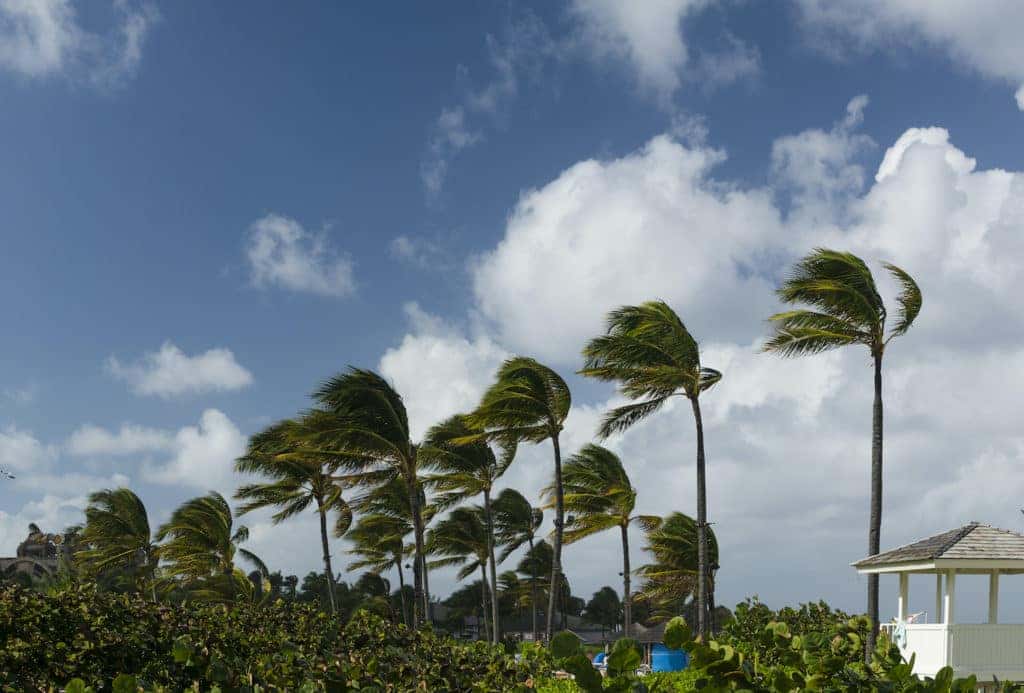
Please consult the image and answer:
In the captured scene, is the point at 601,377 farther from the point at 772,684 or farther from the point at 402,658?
the point at 772,684

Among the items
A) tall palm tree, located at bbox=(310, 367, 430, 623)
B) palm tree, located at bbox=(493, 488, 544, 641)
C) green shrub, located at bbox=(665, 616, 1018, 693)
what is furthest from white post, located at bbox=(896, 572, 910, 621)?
palm tree, located at bbox=(493, 488, 544, 641)

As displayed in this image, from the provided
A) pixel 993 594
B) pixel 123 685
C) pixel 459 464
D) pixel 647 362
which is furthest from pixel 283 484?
pixel 123 685

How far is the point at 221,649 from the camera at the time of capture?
18.9ft

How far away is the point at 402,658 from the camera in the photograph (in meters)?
4.80

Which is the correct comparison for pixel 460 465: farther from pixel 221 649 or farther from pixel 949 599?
pixel 221 649

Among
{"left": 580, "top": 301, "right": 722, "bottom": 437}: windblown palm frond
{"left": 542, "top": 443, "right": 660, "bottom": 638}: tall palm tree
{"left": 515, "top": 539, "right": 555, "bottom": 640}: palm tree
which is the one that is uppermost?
{"left": 580, "top": 301, "right": 722, "bottom": 437}: windblown palm frond

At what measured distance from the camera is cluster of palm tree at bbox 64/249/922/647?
24.6 meters

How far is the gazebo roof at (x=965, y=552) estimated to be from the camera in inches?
754

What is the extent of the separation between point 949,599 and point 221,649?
55.1 feet

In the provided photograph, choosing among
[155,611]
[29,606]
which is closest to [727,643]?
[155,611]

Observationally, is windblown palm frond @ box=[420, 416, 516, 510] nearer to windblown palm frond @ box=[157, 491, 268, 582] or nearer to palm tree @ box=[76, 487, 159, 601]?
windblown palm frond @ box=[157, 491, 268, 582]

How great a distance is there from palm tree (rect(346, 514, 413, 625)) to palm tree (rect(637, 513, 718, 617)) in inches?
450

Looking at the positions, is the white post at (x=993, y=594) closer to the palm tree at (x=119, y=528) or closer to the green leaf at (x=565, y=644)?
the green leaf at (x=565, y=644)

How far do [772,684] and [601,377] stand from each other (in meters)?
26.3
